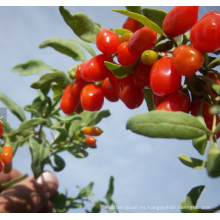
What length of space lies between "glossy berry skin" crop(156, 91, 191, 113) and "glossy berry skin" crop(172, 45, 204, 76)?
8 centimetres

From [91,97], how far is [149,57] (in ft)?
1.50

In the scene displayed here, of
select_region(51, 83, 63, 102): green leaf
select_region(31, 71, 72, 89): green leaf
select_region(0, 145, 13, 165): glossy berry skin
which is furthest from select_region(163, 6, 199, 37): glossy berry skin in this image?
select_region(0, 145, 13, 165): glossy berry skin

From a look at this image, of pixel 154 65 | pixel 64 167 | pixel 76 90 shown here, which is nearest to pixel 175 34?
pixel 154 65

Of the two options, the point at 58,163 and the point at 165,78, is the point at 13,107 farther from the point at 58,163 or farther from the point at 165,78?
the point at 165,78

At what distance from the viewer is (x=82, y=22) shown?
1201 millimetres

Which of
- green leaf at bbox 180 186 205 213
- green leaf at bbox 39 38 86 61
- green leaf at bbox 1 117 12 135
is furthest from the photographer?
green leaf at bbox 1 117 12 135

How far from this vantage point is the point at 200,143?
2.67 ft

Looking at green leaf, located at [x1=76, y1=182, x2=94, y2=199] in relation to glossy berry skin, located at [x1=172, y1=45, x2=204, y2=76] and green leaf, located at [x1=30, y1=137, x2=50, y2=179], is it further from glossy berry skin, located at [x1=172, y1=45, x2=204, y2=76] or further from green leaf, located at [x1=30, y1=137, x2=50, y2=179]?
glossy berry skin, located at [x1=172, y1=45, x2=204, y2=76]

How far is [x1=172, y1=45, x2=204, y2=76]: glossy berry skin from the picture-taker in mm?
832

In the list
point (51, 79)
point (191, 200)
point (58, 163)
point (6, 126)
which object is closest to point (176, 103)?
point (191, 200)

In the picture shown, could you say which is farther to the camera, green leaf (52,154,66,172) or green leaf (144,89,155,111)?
green leaf (52,154,66,172)

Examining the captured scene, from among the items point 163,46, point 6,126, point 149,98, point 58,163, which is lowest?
point 58,163

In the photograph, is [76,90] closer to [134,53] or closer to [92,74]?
[92,74]

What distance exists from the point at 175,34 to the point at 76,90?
2.12ft
